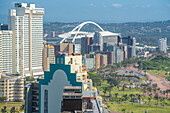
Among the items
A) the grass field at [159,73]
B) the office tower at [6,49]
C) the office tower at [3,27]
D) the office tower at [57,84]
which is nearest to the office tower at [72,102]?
the office tower at [57,84]

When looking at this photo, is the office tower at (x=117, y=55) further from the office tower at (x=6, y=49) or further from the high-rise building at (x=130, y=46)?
the office tower at (x=6, y=49)

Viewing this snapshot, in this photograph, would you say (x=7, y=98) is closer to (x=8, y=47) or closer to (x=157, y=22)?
(x=8, y=47)

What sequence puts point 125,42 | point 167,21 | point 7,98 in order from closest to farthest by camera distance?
point 7,98 < point 125,42 < point 167,21

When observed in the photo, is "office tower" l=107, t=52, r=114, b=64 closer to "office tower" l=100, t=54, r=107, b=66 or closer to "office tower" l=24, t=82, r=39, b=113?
"office tower" l=100, t=54, r=107, b=66

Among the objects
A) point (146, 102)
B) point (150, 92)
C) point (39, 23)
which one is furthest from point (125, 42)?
point (146, 102)

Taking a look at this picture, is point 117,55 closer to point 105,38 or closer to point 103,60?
point 103,60

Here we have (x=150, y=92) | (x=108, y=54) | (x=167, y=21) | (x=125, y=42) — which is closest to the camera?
(x=150, y=92)
